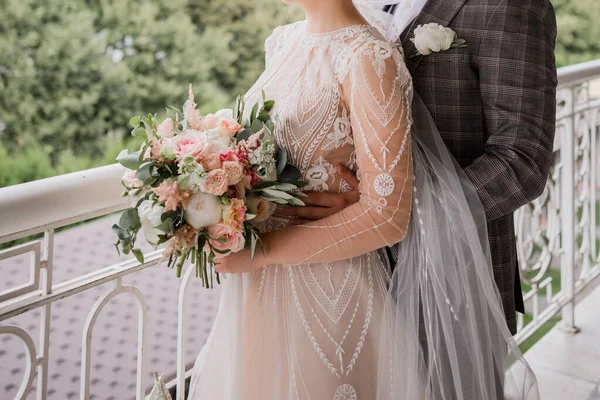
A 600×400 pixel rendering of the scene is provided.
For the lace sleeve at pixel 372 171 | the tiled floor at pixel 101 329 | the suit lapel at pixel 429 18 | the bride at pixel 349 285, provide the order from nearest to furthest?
the lace sleeve at pixel 372 171, the bride at pixel 349 285, the suit lapel at pixel 429 18, the tiled floor at pixel 101 329

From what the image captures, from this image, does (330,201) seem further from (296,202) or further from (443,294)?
(443,294)

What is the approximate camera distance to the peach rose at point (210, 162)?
3.97 feet

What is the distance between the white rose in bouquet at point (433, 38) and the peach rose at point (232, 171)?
1.86ft

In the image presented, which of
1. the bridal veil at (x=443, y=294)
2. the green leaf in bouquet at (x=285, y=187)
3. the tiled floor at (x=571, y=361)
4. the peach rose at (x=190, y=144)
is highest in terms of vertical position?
the peach rose at (x=190, y=144)

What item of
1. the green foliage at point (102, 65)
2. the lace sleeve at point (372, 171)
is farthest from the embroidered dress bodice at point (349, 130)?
the green foliage at point (102, 65)

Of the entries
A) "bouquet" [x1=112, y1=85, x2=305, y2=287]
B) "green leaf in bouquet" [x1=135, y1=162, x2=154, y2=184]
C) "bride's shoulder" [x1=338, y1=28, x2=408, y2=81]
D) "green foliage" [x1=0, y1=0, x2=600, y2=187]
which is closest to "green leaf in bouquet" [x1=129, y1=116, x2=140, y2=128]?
"bouquet" [x1=112, y1=85, x2=305, y2=287]

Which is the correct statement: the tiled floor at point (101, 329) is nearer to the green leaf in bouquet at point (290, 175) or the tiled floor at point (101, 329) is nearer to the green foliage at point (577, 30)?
the green leaf in bouquet at point (290, 175)

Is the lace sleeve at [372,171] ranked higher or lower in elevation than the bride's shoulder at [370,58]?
lower

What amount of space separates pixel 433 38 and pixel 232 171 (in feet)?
1.97

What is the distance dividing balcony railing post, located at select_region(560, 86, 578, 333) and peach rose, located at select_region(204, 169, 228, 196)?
2.25m

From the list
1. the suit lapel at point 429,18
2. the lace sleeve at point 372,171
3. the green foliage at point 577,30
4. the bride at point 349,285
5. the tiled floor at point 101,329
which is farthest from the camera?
the green foliage at point 577,30

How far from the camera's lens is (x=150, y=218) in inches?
47.0

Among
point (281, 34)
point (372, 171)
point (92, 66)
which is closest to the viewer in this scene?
point (372, 171)

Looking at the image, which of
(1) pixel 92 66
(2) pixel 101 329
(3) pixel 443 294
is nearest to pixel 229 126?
(3) pixel 443 294
